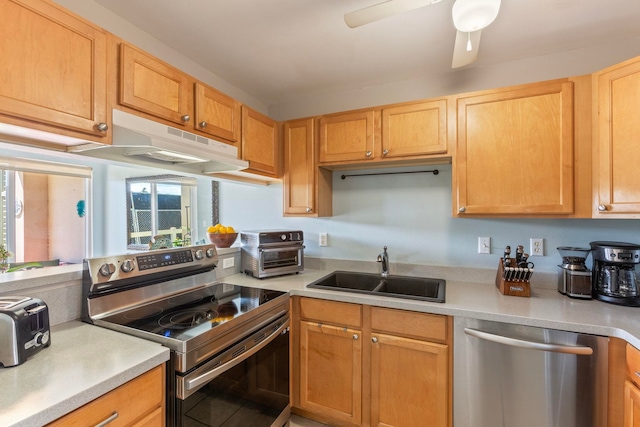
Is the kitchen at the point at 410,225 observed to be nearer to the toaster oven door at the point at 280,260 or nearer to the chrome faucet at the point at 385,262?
the chrome faucet at the point at 385,262

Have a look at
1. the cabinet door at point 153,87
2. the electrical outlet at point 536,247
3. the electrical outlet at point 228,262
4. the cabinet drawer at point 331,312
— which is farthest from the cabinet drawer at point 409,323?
the cabinet door at point 153,87

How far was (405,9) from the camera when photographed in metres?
1.15

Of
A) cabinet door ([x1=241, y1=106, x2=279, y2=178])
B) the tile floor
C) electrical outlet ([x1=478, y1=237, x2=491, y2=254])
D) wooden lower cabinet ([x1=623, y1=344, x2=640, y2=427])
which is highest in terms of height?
cabinet door ([x1=241, y1=106, x2=279, y2=178])

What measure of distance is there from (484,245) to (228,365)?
178cm

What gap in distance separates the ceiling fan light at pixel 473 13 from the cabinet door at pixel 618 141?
0.84m

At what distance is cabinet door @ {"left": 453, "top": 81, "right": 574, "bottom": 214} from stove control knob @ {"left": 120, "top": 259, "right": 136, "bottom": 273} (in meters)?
1.90

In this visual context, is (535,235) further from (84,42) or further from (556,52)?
(84,42)

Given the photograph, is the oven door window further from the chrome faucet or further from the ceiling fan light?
the ceiling fan light

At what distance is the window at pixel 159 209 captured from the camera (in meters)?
3.18

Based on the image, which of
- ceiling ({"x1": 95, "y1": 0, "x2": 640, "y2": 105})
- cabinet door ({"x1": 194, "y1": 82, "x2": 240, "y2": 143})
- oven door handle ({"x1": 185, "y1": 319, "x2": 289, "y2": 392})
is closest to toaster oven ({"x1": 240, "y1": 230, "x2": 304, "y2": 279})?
oven door handle ({"x1": 185, "y1": 319, "x2": 289, "y2": 392})

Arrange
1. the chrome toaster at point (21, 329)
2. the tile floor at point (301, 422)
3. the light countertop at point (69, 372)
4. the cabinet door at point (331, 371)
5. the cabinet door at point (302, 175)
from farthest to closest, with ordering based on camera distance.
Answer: the cabinet door at point (302, 175), the tile floor at point (301, 422), the cabinet door at point (331, 371), the chrome toaster at point (21, 329), the light countertop at point (69, 372)

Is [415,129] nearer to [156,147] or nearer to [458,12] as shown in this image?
[458,12]

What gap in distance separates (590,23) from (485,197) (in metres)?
1.06

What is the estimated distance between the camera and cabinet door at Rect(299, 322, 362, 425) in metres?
1.69
